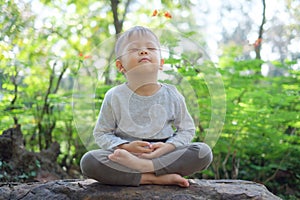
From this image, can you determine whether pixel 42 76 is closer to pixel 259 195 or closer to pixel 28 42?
pixel 28 42

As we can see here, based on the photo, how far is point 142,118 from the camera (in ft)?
7.16

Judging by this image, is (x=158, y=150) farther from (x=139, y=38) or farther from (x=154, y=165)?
(x=139, y=38)

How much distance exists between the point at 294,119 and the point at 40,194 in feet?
8.57

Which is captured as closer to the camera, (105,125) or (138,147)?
(138,147)

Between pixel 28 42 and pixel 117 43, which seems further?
pixel 28 42

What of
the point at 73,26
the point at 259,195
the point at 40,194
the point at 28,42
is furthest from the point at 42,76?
the point at 259,195

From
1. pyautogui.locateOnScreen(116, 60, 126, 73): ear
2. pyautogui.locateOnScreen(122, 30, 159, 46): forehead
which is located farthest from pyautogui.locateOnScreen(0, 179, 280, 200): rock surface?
pyautogui.locateOnScreen(122, 30, 159, 46): forehead

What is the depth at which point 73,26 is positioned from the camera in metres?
5.01

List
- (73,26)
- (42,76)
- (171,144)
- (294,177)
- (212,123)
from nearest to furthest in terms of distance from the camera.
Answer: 1. (171,144)
2. (212,123)
3. (294,177)
4. (42,76)
5. (73,26)

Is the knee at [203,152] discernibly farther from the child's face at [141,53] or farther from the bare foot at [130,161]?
the child's face at [141,53]

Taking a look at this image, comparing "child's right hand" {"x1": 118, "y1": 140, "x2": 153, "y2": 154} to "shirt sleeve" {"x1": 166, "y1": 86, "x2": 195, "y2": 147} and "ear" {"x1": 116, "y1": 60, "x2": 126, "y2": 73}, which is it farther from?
"ear" {"x1": 116, "y1": 60, "x2": 126, "y2": 73}

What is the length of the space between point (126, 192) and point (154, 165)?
8.3 inches

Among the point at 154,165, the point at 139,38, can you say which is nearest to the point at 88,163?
the point at 154,165

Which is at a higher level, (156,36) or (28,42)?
(28,42)
